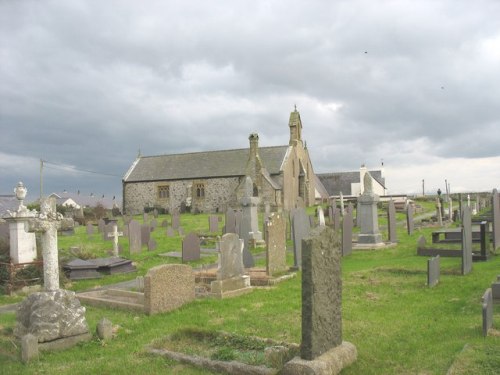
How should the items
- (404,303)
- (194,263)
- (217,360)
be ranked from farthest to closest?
1. (194,263)
2. (404,303)
3. (217,360)

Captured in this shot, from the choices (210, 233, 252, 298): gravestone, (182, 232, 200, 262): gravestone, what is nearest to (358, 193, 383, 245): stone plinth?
(182, 232, 200, 262): gravestone

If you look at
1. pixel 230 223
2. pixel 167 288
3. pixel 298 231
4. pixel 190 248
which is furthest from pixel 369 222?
pixel 167 288

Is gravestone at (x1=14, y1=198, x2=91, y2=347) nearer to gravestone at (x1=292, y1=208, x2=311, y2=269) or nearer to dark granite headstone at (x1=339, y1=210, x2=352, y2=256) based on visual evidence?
gravestone at (x1=292, y1=208, x2=311, y2=269)

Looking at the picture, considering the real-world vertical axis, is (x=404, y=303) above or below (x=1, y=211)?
below

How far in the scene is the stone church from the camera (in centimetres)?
4291

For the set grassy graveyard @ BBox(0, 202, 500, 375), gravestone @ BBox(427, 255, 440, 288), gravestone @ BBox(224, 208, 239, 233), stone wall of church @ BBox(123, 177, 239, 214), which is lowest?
grassy graveyard @ BBox(0, 202, 500, 375)

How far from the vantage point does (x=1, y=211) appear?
27281mm

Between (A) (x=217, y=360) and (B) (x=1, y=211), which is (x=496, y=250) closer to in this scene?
(A) (x=217, y=360)

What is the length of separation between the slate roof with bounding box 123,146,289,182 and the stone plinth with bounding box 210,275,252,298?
106 ft

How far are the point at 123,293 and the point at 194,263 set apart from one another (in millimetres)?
5543

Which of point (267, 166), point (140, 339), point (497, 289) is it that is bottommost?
point (140, 339)

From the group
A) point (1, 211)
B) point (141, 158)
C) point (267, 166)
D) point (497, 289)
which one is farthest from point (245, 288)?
point (141, 158)

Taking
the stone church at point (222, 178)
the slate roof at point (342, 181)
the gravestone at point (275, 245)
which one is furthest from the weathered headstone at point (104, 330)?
the slate roof at point (342, 181)

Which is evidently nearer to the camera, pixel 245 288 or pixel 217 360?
pixel 217 360
